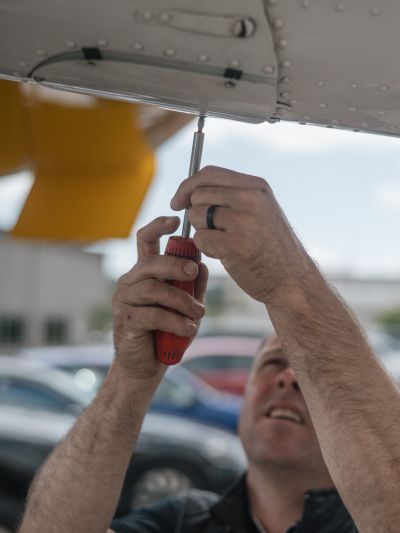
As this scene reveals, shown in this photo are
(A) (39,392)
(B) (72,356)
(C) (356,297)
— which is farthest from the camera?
(C) (356,297)

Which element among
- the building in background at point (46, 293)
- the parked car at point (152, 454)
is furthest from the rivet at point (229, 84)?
the building in background at point (46, 293)

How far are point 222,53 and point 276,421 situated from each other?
1447 millimetres

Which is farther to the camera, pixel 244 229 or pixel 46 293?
pixel 46 293

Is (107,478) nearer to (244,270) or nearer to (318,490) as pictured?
(318,490)

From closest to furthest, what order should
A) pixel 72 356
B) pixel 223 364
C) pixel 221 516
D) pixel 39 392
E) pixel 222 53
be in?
pixel 222 53 → pixel 221 516 → pixel 39 392 → pixel 72 356 → pixel 223 364

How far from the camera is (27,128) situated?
2.68m

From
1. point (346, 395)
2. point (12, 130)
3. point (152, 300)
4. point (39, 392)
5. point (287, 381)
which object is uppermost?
point (12, 130)

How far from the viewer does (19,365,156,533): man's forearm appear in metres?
1.93

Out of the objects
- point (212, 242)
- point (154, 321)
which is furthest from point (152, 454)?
point (212, 242)

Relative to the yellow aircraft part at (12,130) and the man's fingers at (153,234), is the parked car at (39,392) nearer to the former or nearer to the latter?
the yellow aircraft part at (12,130)

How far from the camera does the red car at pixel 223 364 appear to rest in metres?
12.5

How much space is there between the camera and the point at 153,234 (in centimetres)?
168

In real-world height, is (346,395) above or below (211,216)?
below

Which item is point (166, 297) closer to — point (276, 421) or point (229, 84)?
point (229, 84)
